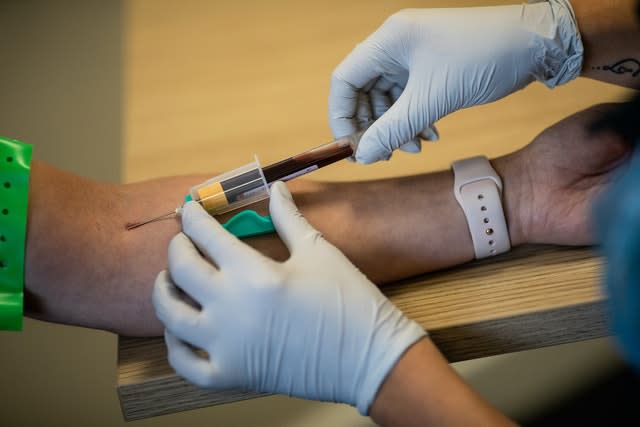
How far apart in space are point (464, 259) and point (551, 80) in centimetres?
33

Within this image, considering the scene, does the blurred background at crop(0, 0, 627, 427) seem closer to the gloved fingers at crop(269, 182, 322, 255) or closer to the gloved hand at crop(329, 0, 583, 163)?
the gloved hand at crop(329, 0, 583, 163)

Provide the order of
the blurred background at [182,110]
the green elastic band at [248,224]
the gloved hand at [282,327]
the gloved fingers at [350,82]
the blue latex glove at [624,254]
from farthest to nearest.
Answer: the blurred background at [182,110]
the gloved fingers at [350,82]
the green elastic band at [248,224]
the gloved hand at [282,327]
the blue latex glove at [624,254]

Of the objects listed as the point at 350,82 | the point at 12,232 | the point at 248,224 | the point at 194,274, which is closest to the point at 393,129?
the point at 350,82

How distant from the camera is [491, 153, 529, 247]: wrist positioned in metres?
0.93

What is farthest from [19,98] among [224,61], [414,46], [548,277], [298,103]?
[548,277]

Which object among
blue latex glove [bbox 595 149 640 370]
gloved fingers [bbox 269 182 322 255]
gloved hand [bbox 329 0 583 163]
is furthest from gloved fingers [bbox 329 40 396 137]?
blue latex glove [bbox 595 149 640 370]

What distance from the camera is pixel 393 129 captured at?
0.94 m

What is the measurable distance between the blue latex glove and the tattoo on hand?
61 cm

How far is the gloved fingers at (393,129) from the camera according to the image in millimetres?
943

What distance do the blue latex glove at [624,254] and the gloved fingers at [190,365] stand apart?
1.42ft

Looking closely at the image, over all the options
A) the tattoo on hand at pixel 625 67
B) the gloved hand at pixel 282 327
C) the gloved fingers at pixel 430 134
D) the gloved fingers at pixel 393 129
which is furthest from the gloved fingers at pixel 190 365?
the tattoo on hand at pixel 625 67

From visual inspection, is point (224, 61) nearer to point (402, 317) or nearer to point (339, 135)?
point (339, 135)

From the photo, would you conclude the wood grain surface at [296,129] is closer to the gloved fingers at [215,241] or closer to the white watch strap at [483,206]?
the white watch strap at [483,206]

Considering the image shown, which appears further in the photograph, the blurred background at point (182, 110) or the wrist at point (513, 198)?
the blurred background at point (182, 110)
